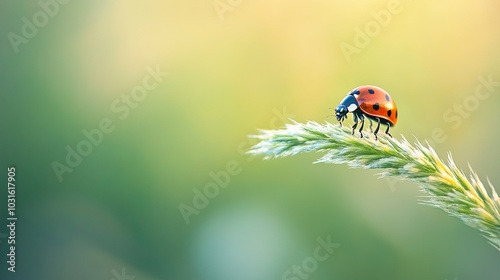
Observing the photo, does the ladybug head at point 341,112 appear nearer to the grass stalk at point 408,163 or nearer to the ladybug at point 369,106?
the ladybug at point 369,106

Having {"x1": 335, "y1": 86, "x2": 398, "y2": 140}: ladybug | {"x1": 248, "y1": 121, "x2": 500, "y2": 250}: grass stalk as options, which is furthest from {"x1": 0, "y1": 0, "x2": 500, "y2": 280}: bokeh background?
{"x1": 248, "y1": 121, "x2": 500, "y2": 250}: grass stalk

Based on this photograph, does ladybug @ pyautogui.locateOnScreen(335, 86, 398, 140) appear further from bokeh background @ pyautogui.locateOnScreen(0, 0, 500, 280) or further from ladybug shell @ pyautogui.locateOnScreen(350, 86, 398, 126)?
bokeh background @ pyautogui.locateOnScreen(0, 0, 500, 280)

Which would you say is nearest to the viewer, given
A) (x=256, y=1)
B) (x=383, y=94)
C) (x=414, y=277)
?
(x=383, y=94)

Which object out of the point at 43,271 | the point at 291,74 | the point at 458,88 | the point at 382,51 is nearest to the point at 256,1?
the point at 291,74

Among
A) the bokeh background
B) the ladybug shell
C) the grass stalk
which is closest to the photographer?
the grass stalk

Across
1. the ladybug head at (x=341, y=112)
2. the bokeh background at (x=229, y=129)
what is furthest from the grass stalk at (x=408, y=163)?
the bokeh background at (x=229, y=129)

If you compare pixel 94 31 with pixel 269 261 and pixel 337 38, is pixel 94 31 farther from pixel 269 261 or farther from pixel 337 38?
pixel 269 261

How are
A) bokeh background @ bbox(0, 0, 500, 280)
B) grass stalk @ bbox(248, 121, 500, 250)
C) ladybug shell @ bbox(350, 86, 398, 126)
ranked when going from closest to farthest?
grass stalk @ bbox(248, 121, 500, 250) < ladybug shell @ bbox(350, 86, 398, 126) < bokeh background @ bbox(0, 0, 500, 280)
